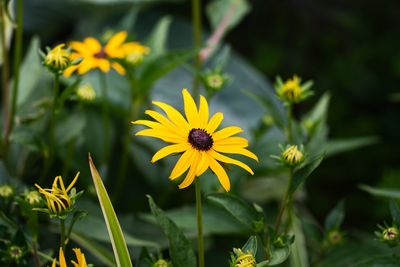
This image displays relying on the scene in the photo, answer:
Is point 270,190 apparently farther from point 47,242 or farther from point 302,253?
point 47,242

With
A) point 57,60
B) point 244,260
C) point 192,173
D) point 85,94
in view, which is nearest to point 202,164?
point 192,173

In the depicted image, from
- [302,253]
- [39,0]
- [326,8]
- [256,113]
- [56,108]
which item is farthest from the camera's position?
[326,8]

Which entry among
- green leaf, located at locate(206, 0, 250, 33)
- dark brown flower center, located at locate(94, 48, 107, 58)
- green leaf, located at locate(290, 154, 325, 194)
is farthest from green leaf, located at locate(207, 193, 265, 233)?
green leaf, located at locate(206, 0, 250, 33)

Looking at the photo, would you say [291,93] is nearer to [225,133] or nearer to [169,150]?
[225,133]

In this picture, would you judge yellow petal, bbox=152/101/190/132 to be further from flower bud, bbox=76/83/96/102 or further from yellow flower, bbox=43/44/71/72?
flower bud, bbox=76/83/96/102

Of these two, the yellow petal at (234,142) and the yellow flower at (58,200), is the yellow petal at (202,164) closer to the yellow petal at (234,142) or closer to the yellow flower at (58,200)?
the yellow petal at (234,142)

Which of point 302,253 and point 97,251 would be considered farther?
point 302,253

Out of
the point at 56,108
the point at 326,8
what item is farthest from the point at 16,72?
the point at 326,8
